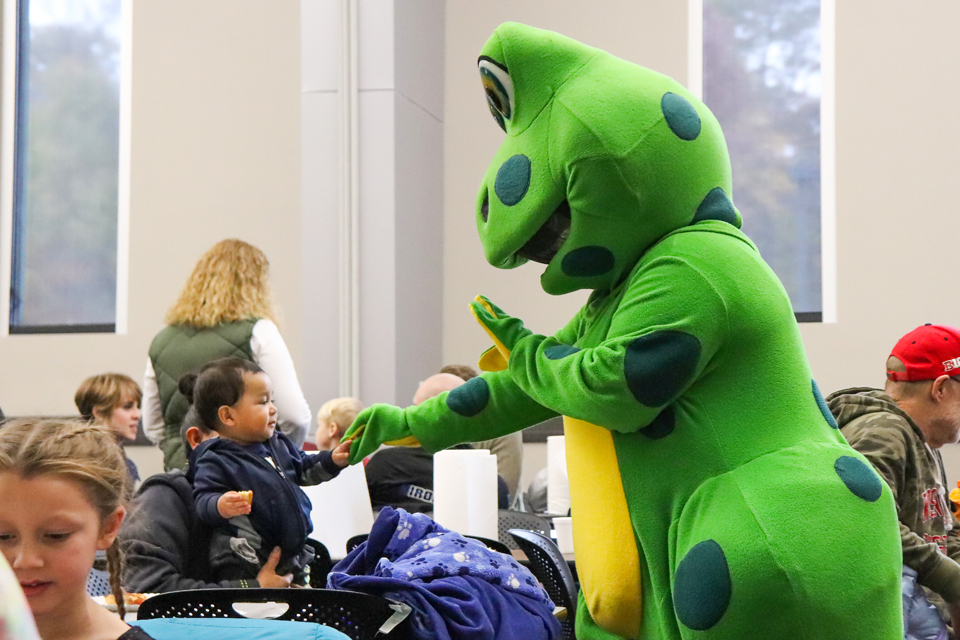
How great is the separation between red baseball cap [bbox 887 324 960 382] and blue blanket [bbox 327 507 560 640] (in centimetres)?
139

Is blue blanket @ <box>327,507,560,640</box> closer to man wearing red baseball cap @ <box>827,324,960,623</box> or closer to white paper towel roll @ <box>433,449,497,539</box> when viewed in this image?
white paper towel roll @ <box>433,449,497,539</box>

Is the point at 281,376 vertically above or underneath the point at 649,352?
underneath

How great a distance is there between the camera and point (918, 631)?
2.87 metres

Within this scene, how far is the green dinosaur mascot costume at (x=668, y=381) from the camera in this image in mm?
1699

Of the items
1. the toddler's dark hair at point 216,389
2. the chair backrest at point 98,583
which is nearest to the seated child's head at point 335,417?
the toddler's dark hair at point 216,389

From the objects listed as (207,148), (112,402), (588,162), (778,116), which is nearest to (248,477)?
(588,162)

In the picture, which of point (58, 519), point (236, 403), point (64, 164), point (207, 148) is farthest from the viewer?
point (64, 164)

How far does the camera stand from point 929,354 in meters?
3.20

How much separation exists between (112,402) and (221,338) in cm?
108

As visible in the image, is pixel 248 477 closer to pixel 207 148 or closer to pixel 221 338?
pixel 221 338

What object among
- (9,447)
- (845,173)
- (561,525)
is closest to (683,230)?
(9,447)

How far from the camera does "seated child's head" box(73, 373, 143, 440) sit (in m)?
4.90

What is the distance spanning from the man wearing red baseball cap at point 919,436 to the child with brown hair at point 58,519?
177 cm

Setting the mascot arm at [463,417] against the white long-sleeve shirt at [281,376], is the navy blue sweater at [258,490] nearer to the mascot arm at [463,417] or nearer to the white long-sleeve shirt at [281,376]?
the white long-sleeve shirt at [281,376]
